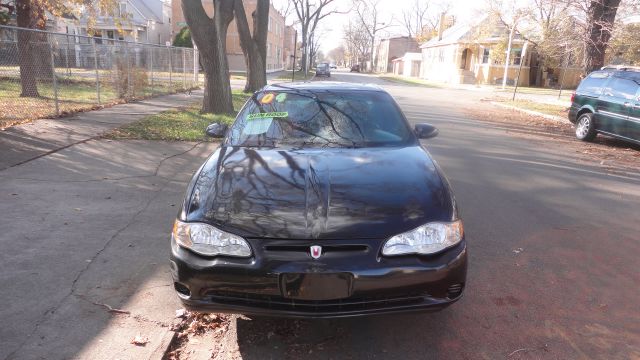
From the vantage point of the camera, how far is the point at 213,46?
12797mm

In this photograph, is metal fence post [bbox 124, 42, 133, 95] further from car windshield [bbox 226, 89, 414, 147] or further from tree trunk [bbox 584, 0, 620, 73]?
tree trunk [bbox 584, 0, 620, 73]

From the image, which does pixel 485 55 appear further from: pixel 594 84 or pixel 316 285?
pixel 316 285

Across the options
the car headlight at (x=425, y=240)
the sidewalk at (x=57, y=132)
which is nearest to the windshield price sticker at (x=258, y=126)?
the car headlight at (x=425, y=240)

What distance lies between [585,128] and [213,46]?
403 inches

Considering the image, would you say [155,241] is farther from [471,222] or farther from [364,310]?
[471,222]

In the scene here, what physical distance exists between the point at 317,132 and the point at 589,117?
10498mm

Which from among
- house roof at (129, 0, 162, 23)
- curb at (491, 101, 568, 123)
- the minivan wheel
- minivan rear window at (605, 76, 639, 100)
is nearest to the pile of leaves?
minivan rear window at (605, 76, 639, 100)

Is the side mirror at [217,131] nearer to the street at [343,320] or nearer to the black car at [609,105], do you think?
the street at [343,320]

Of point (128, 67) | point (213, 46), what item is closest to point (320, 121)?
point (213, 46)

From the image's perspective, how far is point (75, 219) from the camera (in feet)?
16.4

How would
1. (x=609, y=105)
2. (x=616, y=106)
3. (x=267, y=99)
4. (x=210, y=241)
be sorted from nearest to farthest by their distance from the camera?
(x=210, y=241) < (x=267, y=99) < (x=616, y=106) < (x=609, y=105)

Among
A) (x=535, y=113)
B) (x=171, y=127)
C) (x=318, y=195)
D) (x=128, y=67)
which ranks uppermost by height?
(x=128, y=67)

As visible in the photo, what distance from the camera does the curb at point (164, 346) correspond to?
Result: 9.27 ft

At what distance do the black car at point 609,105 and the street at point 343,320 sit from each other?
3.78 meters
